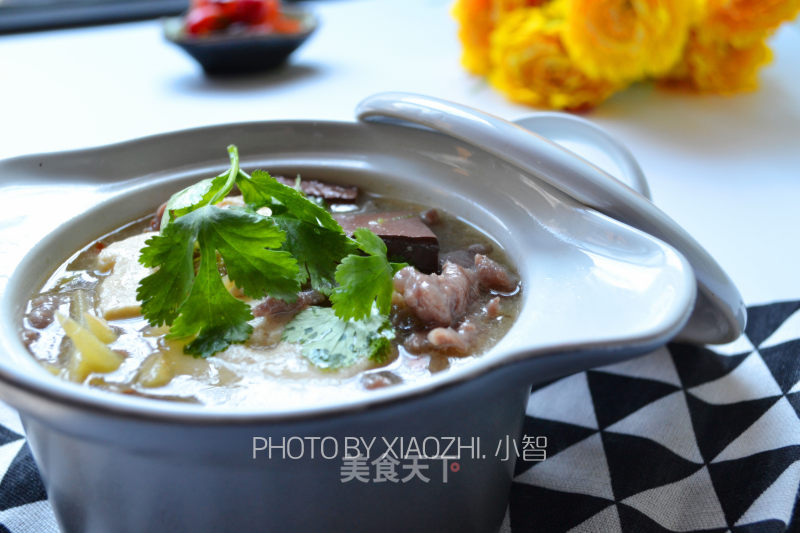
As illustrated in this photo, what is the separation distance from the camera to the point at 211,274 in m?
1.22

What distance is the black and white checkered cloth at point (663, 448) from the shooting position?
50.3 inches

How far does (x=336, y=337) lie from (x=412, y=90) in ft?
6.45

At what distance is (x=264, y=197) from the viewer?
135 centimetres

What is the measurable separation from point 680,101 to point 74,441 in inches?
102

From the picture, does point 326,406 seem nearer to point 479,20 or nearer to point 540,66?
point 540,66

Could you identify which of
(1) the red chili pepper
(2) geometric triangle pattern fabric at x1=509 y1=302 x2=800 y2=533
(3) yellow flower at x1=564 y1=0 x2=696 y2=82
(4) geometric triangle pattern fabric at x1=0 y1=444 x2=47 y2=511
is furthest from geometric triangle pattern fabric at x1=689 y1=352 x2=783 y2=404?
(1) the red chili pepper

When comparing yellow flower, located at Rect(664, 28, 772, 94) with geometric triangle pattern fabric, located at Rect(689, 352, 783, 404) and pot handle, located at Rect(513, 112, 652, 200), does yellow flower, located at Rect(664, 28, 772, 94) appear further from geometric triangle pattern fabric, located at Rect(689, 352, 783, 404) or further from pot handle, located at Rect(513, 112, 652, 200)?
geometric triangle pattern fabric, located at Rect(689, 352, 783, 404)

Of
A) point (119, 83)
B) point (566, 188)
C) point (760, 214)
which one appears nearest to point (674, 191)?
point (760, 214)

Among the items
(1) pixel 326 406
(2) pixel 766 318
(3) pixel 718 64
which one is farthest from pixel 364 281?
(3) pixel 718 64

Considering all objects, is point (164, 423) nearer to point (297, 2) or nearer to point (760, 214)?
point (760, 214)

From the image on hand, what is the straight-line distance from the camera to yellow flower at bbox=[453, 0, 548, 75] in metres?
2.75

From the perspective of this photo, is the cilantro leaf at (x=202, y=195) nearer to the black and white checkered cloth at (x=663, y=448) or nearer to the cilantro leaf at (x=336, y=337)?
the cilantro leaf at (x=336, y=337)

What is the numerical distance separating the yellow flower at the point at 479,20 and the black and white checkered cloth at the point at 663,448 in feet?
5.00

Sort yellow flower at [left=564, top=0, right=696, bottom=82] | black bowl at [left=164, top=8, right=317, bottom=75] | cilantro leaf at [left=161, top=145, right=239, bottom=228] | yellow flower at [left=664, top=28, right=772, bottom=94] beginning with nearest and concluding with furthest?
cilantro leaf at [left=161, top=145, right=239, bottom=228] → yellow flower at [left=564, top=0, right=696, bottom=82] → yellow flower at [left=664, top=28, right=772, bottom=94] → black bowl at [left=164, top=8, right=317, bottom=75]
